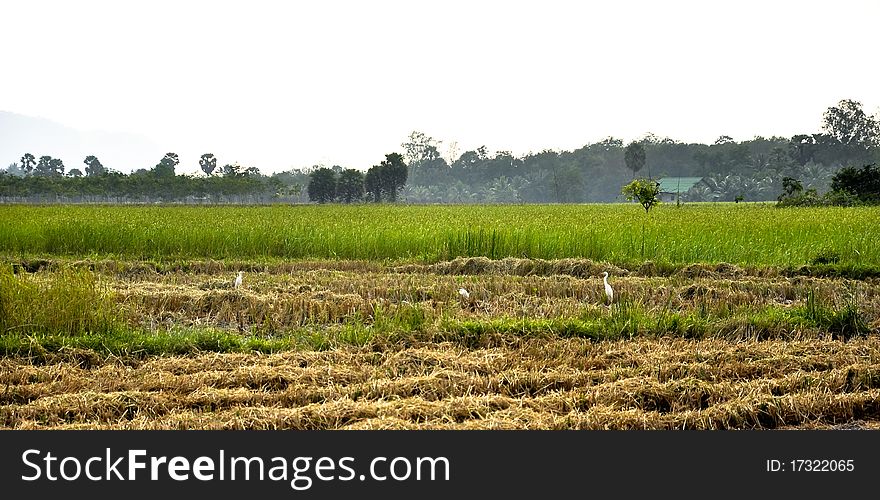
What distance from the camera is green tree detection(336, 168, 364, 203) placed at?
54.6 metres

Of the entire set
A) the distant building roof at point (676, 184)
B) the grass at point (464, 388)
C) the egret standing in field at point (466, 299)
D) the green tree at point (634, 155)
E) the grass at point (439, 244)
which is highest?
the green tree at point (634, 155)

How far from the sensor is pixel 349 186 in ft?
179

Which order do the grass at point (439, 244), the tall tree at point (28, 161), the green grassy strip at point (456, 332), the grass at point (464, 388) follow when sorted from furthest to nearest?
the tall tree at point (28, 161) → the grass at point (439, 244) → the green grassy strip at point (456, 332) → the grass at point (464, 388)

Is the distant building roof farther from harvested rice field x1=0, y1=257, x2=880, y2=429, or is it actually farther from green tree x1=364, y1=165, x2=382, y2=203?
harvested rice field x1=0, y1=257, x2=880, y2=429

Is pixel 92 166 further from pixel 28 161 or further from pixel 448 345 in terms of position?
pixel 448 345

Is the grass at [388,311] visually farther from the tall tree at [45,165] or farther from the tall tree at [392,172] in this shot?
the tall tree at [45,165]

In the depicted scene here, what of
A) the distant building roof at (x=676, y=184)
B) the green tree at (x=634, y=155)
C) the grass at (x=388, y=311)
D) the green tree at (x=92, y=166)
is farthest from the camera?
the green tree at (x=92, y=166)

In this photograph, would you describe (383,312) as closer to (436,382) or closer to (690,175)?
(436,382)

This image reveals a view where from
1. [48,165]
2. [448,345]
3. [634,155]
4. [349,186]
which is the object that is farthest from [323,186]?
[448,345]

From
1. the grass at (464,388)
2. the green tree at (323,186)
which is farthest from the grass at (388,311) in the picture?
the green tree at (323,186)

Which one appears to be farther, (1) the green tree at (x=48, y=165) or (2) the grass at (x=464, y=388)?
(1) the green tree at (x=48, y=165)

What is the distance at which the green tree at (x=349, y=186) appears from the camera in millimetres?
54562

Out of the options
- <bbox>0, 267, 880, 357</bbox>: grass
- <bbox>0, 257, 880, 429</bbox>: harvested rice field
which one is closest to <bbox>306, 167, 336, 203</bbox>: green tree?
<bbox>0, 267, 880, 357</bbox>: grass

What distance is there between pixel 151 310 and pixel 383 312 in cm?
231
